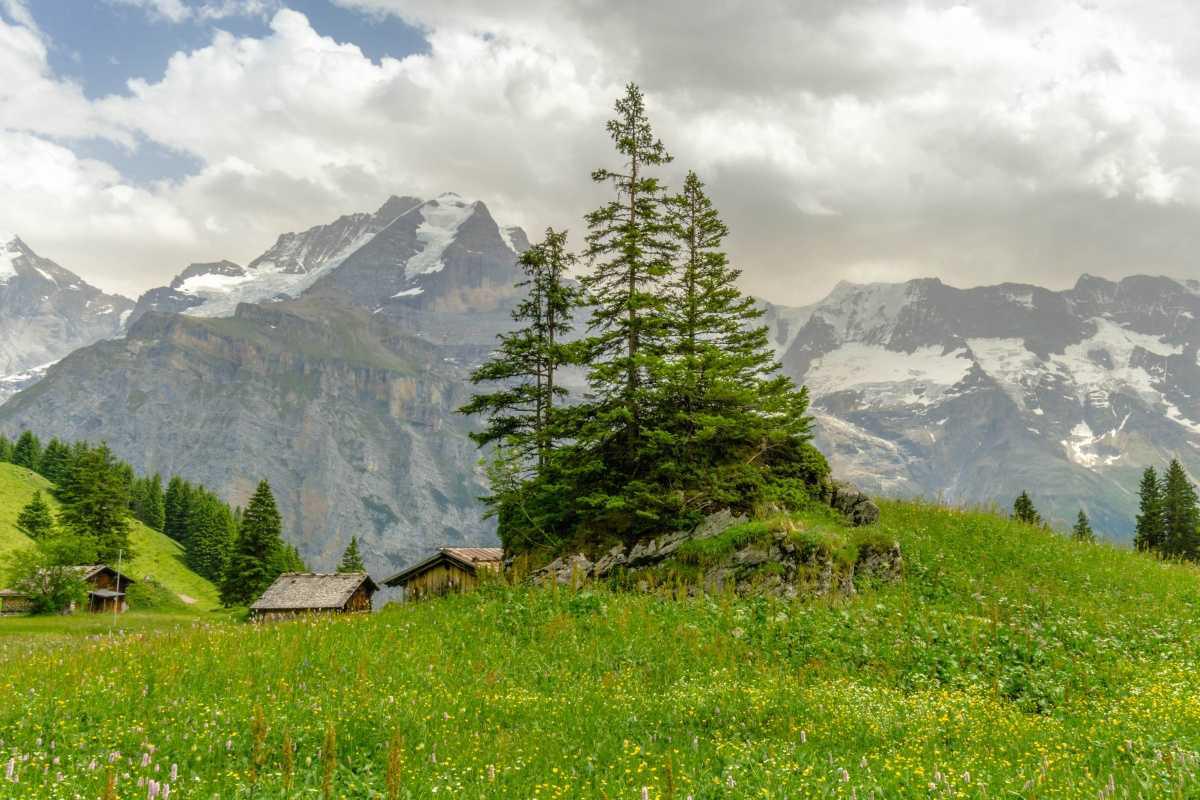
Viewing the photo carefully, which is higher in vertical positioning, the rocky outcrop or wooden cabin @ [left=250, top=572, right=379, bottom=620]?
the rocky outcrop

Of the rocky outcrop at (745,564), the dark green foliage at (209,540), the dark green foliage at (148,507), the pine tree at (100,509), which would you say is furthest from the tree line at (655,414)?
the dark green foliage at (148,507)

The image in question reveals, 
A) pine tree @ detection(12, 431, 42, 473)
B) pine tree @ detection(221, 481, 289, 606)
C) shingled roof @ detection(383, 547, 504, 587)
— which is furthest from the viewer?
pine tree @ detection(12, 431, 42, 473)

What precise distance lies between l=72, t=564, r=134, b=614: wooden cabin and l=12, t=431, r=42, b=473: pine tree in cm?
5968

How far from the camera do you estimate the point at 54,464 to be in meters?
127

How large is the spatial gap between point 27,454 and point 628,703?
15429cm

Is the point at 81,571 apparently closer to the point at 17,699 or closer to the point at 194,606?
the point at 194,606

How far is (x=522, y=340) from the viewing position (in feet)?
110

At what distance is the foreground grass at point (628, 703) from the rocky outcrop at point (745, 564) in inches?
58.5

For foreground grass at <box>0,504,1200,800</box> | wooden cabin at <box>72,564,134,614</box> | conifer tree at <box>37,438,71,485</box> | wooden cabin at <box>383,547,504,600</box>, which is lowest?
wooden cabin at <box>72,564,134,614</box>

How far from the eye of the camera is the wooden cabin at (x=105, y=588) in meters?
79.2

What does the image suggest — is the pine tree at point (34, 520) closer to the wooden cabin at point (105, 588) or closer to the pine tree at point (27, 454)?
the wooden cabin at point (105, 588)

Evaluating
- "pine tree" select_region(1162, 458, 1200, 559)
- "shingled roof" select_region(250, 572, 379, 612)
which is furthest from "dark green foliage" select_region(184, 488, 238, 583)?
"pine tree" select_region(1162, 458, 1200, 559)

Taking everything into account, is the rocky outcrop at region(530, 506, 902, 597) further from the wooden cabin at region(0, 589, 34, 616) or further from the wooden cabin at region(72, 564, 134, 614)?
the wooden cabin at region(72, 564, 134, 614)

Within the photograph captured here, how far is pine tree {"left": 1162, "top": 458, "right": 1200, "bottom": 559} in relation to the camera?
221 feet
